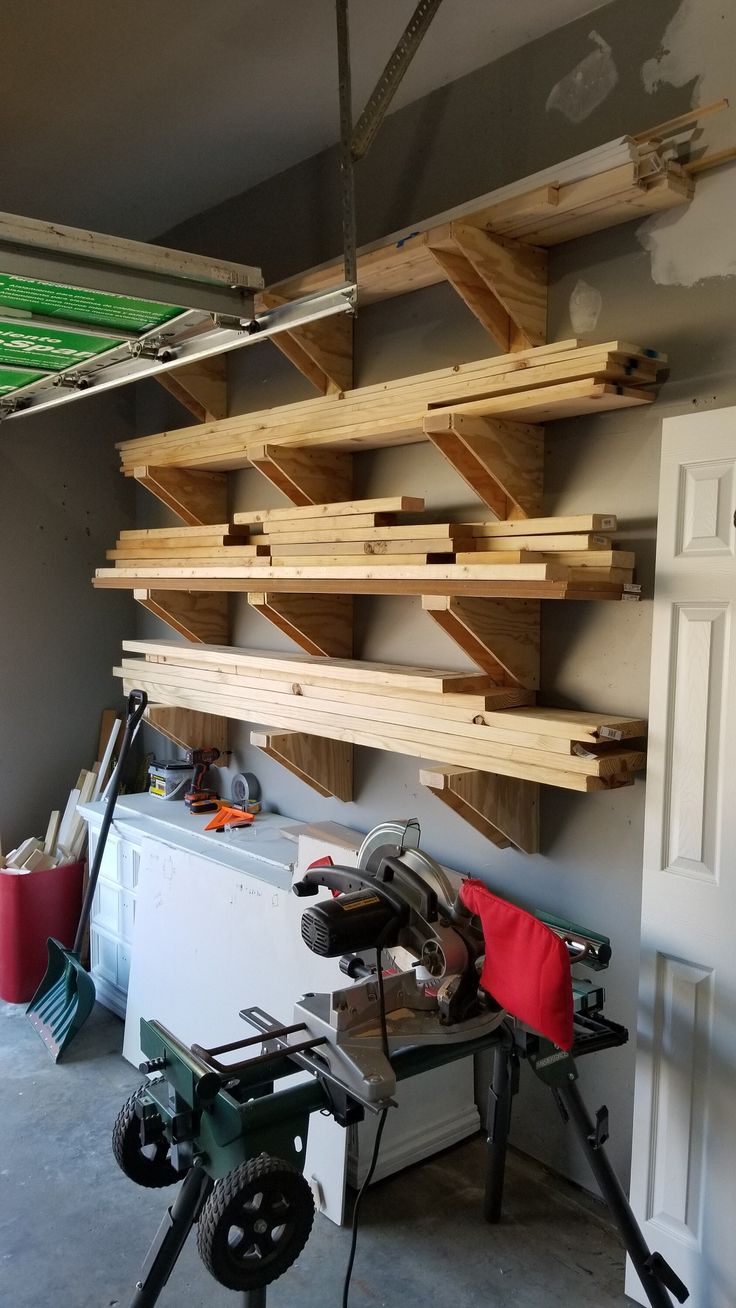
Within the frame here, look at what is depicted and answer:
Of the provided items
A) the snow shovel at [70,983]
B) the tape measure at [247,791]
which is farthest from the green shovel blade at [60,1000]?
the tape measure at [247,791]

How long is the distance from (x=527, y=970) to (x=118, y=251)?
5.38ft

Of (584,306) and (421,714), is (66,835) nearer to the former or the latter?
(421,714)

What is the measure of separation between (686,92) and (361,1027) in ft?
7.14

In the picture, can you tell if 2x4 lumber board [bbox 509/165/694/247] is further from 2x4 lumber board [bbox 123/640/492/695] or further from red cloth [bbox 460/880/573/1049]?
red cloth [bbox 460/880/573/1049]

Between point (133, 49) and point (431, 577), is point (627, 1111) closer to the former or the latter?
point (431, 577)

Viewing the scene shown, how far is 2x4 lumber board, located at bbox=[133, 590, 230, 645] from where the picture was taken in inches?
147

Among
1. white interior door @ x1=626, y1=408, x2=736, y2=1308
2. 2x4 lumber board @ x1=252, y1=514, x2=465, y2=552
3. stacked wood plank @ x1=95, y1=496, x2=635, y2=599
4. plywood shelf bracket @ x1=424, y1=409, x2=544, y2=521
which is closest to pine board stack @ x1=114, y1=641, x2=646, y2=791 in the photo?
white interior door @ x1=626, y1=408, x2=736, y2=1308

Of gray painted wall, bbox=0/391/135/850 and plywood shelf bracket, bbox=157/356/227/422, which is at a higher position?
plywood shelf bracket, bbox=157/356/227/422

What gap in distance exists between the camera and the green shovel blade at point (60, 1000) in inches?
134

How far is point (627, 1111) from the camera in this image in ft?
7.93

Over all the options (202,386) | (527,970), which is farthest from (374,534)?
(202,386)

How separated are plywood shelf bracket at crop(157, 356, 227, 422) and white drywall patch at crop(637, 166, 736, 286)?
1950mm

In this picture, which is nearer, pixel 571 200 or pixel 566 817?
pixel 571 200

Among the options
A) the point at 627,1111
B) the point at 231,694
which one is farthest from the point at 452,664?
the point at 627,1111
